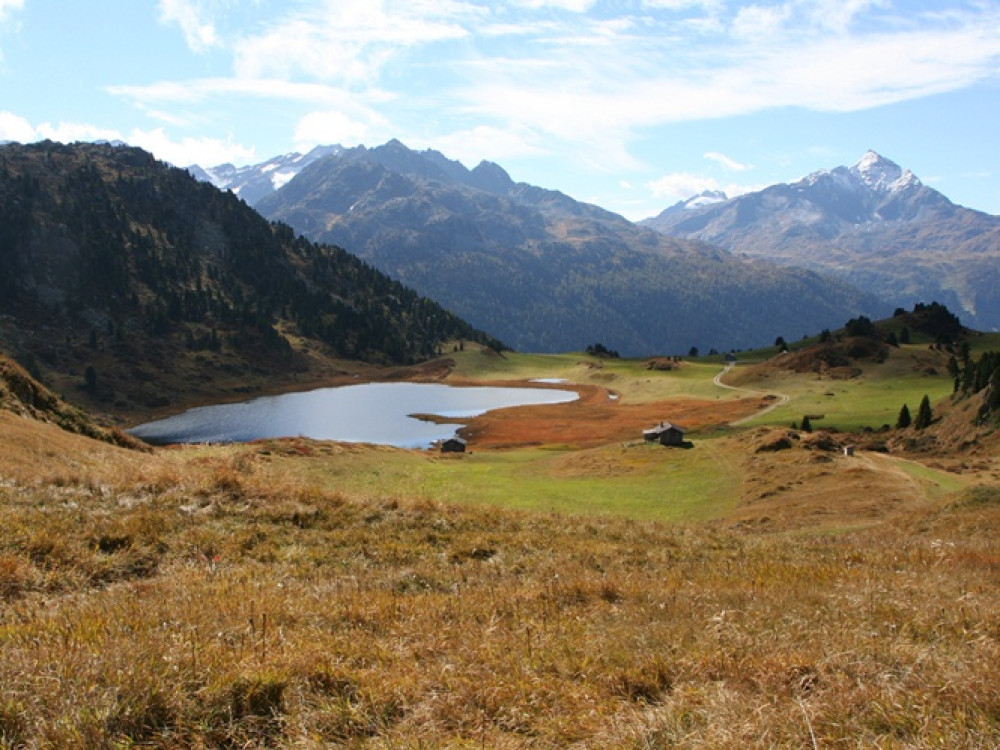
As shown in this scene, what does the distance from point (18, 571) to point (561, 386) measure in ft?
520

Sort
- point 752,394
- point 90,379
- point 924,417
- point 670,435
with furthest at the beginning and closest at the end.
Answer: point 90,379 < point 752,394 < point 670,435 < point 924,417

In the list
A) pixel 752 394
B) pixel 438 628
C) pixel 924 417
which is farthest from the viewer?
pixel 752 394

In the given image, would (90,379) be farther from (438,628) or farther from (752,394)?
(438,628)

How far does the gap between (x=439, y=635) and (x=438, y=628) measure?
33cm

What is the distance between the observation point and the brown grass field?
4.69 metres

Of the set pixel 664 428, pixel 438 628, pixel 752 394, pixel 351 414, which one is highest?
pixel 438 628

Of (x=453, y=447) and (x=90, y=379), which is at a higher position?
(x=90, y=379)

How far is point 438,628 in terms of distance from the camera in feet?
23.9

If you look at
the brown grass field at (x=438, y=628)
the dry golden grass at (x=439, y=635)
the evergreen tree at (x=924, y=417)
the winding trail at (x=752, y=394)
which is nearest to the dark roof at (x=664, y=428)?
the evergreen tree at (x=924, y=417)

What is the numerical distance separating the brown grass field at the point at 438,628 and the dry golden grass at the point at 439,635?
3cm

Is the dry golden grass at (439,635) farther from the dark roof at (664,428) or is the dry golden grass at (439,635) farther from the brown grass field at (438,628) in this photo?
the dark roof at (664,428)

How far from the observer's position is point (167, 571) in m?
9.55

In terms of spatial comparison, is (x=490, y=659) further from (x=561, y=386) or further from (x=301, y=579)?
(x=561, y=386)

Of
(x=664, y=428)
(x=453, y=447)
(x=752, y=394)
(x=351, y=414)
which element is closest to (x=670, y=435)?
(x=664, y=428)
